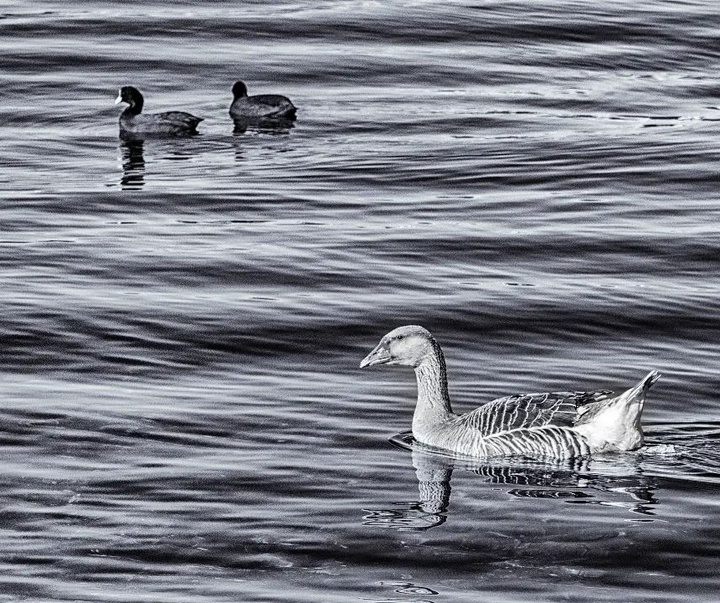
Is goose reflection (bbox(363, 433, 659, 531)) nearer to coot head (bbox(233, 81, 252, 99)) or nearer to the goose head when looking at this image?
the goose head

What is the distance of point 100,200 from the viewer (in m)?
24.5

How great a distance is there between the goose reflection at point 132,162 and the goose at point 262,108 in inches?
90.0

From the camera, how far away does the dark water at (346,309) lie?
11.8 metres

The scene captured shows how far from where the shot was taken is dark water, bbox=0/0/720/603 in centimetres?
1183

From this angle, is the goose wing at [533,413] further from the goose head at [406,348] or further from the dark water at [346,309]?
the goose head at [406,348]

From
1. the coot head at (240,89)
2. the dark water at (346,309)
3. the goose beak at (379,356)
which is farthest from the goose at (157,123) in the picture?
the goose beak at (379,356)

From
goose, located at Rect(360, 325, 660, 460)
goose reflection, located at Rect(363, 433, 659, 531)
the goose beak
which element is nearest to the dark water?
goose reflection, located at Rect(363, 433, 659, 531)

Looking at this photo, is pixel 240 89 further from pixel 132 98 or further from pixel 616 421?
pixel 616 421

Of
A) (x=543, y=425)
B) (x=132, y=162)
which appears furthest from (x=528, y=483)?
(x=132, y=162)

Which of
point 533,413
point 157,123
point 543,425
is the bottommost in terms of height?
point 543,425

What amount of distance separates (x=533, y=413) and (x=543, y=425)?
141 mm

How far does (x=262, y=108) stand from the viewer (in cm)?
2981

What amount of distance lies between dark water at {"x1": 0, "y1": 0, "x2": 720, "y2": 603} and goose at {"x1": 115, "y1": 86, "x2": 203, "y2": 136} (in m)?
0.36

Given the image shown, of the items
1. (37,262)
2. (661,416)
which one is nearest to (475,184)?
(37,262)
